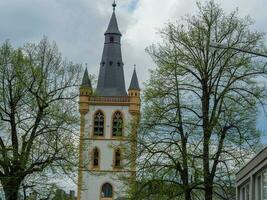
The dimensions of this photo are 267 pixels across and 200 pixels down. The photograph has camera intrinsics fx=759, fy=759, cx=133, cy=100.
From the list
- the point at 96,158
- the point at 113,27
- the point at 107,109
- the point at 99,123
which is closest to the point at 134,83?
the point at 107,109

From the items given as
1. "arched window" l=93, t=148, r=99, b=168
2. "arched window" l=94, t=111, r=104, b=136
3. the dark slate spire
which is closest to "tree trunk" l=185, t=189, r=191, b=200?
"arched window" l=93, t=148, r=99, b=168

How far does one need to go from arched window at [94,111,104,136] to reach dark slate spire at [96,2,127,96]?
2834 mm

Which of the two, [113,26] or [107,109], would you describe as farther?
[113,26]

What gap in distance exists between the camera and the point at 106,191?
3853 inches

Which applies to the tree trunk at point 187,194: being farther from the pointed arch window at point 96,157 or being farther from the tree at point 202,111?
the pointed arch window at point 96,157

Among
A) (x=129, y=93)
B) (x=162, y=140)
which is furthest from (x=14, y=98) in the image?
(x=129, y=93)

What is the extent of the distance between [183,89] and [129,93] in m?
69.8

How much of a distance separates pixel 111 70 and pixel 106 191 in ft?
54.0

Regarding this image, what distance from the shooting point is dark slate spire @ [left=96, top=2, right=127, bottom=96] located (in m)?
102

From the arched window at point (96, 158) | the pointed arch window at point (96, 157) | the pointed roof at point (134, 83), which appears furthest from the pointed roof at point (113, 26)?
the arched window at point (96, 158)

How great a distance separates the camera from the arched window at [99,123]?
331 feet

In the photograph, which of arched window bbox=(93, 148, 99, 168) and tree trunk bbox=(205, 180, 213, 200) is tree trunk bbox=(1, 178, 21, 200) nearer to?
tree trunk bbox=(205, 180, 213, 200)

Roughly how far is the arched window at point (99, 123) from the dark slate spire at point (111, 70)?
9.30 ft

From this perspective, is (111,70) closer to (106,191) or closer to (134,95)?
(134,95)
